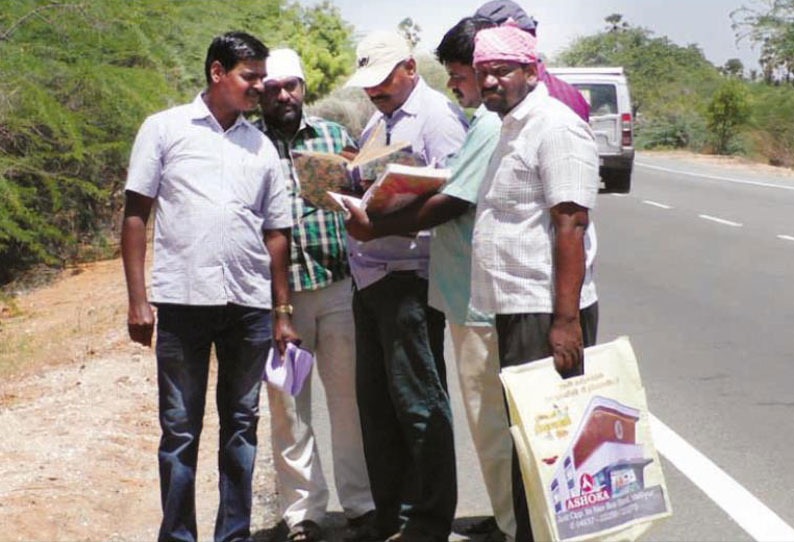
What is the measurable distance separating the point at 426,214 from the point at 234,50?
87 cm

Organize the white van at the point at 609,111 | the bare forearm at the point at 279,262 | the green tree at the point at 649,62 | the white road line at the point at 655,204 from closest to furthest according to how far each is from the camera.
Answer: the bare forearm at the point at 279,262
the white road line at the point at 655,204
the white van at the point at 609,111
the green tree at the point at 649,62

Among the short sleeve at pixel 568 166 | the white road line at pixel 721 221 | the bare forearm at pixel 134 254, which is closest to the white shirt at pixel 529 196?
the short sleeve at pixel 568 166

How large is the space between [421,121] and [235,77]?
0.69 metres

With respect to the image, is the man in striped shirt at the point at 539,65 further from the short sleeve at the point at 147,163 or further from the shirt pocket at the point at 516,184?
the short sleeve at the point at 147,163

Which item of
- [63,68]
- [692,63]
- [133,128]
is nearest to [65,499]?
[63,68]

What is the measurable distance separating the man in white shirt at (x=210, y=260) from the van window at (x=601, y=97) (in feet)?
66.8

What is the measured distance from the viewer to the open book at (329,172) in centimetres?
509

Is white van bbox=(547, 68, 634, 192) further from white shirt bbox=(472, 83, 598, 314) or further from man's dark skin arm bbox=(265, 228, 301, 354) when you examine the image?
white shirt bbox=(472, 83, 598, 314)

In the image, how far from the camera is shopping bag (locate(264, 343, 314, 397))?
17.6ft

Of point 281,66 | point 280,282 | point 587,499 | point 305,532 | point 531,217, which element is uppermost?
point 281,66

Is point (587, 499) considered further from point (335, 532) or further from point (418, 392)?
point (335, 532)

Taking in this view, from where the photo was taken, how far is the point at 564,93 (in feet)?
16.1

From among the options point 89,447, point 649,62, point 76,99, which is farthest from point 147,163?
point 649,62

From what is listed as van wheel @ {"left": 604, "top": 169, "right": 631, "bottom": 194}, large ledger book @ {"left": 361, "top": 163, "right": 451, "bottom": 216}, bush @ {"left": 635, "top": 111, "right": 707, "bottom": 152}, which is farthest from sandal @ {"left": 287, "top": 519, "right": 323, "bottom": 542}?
bush @ {"left": 635, "top": 111, "right": 707, "bottom": 152}
